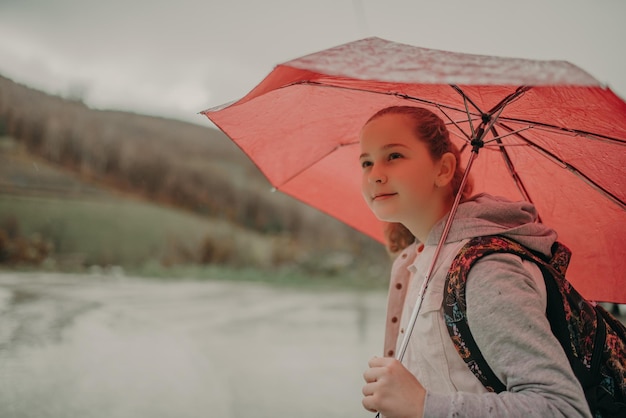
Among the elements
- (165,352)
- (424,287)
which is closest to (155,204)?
(165,352)

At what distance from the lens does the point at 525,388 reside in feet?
2.68

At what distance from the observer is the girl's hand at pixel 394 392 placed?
880 millimetres

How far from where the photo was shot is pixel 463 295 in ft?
3.00

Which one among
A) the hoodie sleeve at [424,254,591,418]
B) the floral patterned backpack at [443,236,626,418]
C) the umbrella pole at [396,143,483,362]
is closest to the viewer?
the hoodie sleeve at [424,254,591,418]

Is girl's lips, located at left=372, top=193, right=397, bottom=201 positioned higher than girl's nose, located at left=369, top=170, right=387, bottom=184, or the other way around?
girl's nose, located at left=369, top=170, right=387, bottom=184

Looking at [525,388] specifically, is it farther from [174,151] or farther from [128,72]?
[174,151]

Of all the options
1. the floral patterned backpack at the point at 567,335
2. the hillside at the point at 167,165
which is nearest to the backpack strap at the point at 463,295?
the floral patterned backpack at the point at 567,335

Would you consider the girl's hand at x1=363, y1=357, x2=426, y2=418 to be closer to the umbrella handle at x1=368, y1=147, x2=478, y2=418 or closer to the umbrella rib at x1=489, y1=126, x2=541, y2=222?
the umbrella handle at x1=368, y1=147, x2=478, y2=418

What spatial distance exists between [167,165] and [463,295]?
2.94m

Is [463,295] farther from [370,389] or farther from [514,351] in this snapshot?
[370,389]

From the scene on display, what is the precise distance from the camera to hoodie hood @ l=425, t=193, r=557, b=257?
1.00 meters

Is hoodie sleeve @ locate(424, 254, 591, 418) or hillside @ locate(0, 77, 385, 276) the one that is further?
hillside @ locate(0, 77, 385, 276)

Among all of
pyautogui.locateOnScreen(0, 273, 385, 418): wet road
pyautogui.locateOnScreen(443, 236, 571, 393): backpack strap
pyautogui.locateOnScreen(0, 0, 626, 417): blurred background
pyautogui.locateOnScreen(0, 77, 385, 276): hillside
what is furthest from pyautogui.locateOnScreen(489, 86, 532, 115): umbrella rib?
pyautogui.locateOnScreen(0, 77, 385, 276): hillside

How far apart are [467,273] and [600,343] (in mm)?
274
